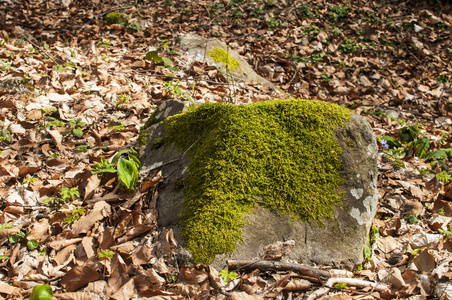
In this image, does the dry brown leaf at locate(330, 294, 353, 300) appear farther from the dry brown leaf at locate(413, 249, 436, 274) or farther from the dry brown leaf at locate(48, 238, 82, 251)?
the dry brown leaf at locate(48, 238, 82, 251)

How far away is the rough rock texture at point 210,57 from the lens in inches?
206

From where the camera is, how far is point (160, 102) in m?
4.14

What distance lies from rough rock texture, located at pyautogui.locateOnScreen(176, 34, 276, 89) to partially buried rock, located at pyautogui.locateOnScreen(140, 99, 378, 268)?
252 cm

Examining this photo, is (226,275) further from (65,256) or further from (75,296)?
(65,256)

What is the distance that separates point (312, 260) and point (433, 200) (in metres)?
1.96

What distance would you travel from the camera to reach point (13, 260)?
2.31 meters

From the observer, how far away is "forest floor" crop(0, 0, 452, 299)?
2.19 m

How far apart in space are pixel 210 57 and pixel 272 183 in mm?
3585

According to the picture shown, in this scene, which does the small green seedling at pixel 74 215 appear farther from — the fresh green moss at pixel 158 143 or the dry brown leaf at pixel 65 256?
the fresh green moss at pixel 158 143

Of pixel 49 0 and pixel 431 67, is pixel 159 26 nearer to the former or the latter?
pixel 49 0

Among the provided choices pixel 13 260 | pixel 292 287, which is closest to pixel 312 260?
pixel 292 287

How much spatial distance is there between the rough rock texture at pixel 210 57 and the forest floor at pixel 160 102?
26 cm

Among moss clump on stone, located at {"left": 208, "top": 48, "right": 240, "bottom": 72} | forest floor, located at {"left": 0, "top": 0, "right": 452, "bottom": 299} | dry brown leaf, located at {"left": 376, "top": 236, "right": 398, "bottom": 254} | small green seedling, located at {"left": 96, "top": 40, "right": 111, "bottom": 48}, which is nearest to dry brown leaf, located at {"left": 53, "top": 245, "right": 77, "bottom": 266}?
forest floor, located at {"left": 0, "top": 0, "right": 452, "bottom": 299}

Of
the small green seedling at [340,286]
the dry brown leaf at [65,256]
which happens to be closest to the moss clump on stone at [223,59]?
the dry brown leaf at [65,256]
